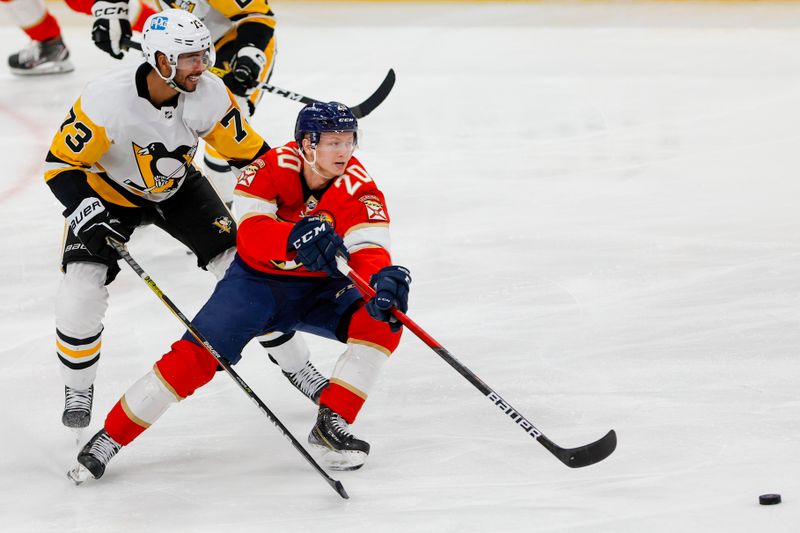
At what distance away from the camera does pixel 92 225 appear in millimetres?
3090

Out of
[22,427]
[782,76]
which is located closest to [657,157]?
[782,76]

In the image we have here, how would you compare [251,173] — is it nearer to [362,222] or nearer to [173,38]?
[362,222]

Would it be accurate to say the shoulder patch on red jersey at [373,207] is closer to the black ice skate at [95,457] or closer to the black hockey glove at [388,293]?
the black hockey glove at [388,293]

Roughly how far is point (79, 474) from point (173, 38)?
42.6 inches

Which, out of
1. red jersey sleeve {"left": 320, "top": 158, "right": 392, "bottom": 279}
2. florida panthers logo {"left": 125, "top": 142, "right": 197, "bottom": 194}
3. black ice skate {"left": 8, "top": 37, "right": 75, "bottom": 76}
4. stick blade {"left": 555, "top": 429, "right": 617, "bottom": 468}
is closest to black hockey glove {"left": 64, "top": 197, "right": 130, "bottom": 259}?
florida panthers logo {"left": 125, "top": 142, "right": 197, "bottom": 194}

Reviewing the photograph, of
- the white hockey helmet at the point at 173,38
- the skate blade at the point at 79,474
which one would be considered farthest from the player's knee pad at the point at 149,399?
the white hockey helmet at the point at 173,38

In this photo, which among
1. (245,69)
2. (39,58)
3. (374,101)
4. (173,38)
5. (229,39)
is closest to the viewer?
(173,38)

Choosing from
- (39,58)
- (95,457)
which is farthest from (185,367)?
(39,58)

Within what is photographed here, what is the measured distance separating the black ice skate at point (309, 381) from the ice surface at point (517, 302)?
2.7 inches

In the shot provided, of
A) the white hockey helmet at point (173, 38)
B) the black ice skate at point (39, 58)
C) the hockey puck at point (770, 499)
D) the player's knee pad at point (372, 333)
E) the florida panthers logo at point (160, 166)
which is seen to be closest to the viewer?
the hockey puck at point (770, 499)

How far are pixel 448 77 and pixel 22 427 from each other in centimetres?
401

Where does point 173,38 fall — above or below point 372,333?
above

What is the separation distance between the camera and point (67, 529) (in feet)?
9.14

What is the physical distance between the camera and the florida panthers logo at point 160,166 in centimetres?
333
